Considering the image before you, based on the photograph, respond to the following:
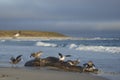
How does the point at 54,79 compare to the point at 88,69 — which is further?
the point at 88,69

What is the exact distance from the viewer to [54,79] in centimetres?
1524

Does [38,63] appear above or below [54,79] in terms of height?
above

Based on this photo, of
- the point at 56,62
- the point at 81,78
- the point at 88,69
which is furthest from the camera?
the point at 56,62

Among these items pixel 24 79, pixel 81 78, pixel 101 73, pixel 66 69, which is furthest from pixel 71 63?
pixel 24 79

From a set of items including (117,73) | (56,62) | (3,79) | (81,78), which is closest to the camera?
(3,79)

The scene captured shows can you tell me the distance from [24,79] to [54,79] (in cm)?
116

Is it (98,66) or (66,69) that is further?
(98,66)

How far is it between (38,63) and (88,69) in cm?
309

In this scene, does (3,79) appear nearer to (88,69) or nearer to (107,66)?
(88,69)

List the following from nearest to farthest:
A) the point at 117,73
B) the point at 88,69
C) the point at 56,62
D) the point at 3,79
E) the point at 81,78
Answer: the point at 3,79
the point at 81,78
the point at 117,73
the point at 88,69
the point at 56,62

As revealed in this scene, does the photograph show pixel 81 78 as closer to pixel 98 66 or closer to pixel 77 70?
pixel 77 70

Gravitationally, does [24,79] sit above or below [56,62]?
below

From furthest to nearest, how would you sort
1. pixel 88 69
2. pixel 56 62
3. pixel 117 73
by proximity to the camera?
pixel 56 62 < pixel 88 69 < pixel 117 73

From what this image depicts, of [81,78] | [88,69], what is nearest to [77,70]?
→ [88,69]
